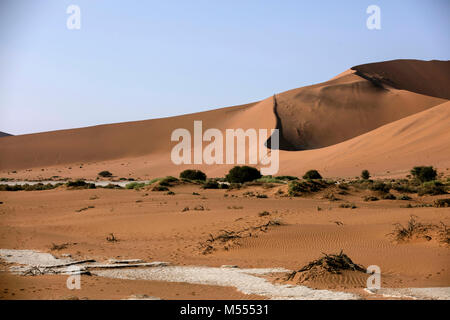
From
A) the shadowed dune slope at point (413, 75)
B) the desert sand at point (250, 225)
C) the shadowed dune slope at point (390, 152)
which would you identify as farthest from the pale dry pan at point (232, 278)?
the shadowed dune slope at point (413, 75)

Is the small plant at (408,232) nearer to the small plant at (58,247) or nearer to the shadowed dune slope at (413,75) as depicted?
the small plant at (58,247)

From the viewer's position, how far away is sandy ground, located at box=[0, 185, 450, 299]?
28.5 feet

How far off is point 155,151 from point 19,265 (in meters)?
69.1

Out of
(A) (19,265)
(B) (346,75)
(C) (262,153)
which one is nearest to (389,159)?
(C) (262,153)

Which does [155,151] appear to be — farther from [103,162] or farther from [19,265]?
[19,265]

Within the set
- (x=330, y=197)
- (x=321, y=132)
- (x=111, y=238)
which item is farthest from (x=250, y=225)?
(x=321, y=132)

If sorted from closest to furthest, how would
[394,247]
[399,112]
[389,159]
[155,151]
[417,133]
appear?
[394,247]
[389,159]
[417,133]
[399,112]
[155,151]

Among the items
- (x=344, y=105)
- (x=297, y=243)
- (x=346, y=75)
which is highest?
(x=346, y=75)

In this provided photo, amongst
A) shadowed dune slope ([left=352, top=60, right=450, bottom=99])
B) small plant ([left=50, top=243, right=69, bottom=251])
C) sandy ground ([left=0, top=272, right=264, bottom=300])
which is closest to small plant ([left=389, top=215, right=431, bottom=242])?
sandy ground ([left=0, top=272, right=264, bottom=300])

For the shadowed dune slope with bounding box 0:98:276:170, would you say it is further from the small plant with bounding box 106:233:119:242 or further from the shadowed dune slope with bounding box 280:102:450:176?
the small plant with bounding box 106:233:119:242

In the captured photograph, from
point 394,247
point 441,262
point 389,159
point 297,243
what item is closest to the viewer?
point 441,262

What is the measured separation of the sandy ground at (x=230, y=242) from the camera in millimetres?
8672

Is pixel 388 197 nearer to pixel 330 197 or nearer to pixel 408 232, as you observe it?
pixel 330 197
